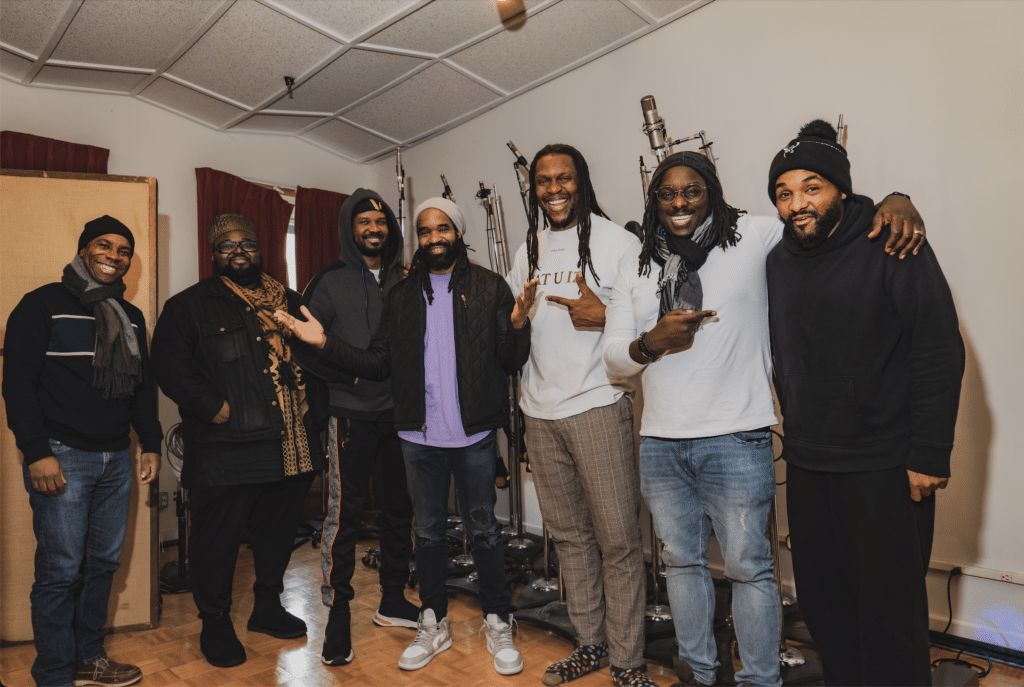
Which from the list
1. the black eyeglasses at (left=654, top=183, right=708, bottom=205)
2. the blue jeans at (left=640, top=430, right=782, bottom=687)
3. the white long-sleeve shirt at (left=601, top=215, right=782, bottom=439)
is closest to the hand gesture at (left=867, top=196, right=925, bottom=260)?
the white long-sleeve shirt at (left=601, top=215, right=782, bottom=439)

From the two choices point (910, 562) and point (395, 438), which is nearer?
point (910, 562)

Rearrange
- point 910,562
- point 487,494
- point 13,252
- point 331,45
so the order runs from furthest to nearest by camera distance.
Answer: point 331,45
point 13,252
point 487,494
point 910,562

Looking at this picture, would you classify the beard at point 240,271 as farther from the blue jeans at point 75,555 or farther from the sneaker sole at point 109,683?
the sneaker sole at point 109,683

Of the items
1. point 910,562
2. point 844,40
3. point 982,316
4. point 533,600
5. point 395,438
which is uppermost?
point 844,40

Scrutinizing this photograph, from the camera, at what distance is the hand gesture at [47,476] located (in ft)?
7.05

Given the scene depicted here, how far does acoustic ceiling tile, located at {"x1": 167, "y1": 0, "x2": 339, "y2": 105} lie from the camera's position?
3188 mm

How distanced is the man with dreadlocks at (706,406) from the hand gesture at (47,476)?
6.14 feet

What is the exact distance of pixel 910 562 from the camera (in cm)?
148

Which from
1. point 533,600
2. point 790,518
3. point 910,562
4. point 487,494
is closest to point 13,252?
point 487,494

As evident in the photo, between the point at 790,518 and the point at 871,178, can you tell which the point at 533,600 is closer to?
the point at 790,518

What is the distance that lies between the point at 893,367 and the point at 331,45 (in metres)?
3.14

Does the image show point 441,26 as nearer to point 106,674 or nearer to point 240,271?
point 240,271

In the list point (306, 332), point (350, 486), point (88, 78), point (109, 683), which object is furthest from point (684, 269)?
point (88, 78)

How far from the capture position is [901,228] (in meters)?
1.47
